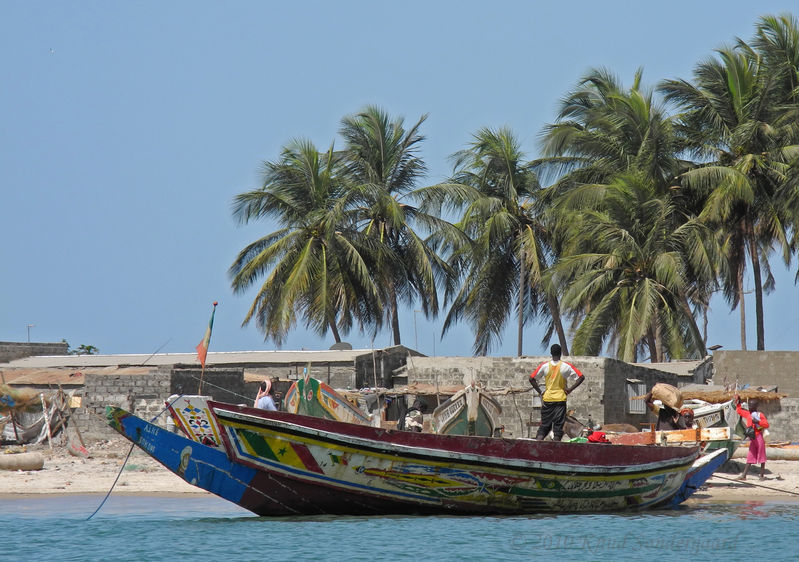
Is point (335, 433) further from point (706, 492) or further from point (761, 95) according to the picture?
point (761, 95)

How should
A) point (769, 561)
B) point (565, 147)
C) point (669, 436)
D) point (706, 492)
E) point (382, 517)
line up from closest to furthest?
1. point (769, 561)
2. point (382, 517)
3. point (669, 436)
4. point (706, 492)
5. point (565, 147)

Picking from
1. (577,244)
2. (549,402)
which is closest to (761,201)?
(577,244)

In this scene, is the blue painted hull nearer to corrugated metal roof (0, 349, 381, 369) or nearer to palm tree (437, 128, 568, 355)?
corrugated metal roof (0, 349, 381, 369)

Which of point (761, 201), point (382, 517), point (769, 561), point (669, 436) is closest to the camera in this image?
point (769, 561)

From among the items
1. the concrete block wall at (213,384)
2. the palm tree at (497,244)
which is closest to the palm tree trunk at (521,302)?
the palm tree at (497,244)

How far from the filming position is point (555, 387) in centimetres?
1501

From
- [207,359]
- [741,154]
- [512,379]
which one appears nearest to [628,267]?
[741,154]

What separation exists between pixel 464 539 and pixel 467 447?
1.17m

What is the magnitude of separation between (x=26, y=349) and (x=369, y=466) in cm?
2527

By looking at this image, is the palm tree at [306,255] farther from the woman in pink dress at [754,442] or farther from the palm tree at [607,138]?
the woman in pink dress at [754,442]

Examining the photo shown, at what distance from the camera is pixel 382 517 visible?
14656 mm

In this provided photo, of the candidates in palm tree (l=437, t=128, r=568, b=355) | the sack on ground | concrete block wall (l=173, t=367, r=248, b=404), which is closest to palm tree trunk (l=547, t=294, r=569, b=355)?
palm tree (l=437, t=128, r=568, b=355)

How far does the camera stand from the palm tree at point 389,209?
121 feet

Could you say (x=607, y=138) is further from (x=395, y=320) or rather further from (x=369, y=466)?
(x=369, y=466)
